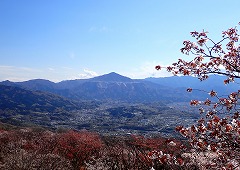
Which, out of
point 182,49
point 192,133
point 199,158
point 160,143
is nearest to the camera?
point 192,133

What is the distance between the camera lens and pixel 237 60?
32.0ft

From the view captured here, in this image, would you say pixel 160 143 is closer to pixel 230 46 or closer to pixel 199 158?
pixel 199 158

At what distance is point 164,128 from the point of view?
17012 cm

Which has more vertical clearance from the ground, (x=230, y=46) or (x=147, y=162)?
(x=230, y=46)

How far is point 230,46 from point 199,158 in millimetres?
9363

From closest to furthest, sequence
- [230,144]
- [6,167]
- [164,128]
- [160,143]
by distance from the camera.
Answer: [230,144], [6,167], [160,143], [164,128]

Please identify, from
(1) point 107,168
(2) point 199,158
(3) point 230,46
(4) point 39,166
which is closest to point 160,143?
(1) point 107,168

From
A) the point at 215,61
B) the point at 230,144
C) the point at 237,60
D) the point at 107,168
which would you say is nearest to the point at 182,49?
the point at 215,61

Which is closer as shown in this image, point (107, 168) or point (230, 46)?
point (230, 46)

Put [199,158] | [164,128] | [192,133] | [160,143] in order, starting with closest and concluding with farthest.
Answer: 1. [192,133]
2. [199,158]
3. [160,143]
4. [164,128]

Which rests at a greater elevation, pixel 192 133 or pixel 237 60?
pixel 237 60

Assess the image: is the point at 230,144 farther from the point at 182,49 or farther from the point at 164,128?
the point at 164,128

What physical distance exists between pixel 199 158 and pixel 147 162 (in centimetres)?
310

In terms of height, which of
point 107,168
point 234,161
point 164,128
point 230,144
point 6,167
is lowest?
point 164,128
